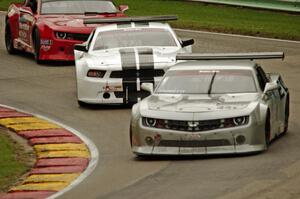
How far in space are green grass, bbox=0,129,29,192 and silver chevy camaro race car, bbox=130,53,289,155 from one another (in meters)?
1.58

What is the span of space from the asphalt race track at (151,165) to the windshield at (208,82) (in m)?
0.98

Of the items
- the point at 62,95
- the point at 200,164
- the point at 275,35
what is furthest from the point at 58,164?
the point at 275,35

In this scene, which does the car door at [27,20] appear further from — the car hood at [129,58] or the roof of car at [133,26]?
the car hood at [129,58]

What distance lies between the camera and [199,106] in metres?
16.0

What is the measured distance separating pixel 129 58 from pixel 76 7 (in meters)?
6.95

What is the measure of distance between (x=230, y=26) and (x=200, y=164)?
18365mm

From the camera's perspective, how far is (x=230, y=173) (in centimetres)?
1437

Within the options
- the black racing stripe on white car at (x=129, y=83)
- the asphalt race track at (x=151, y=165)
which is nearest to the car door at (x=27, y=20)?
the asphalt race track at (x=151, y=165)

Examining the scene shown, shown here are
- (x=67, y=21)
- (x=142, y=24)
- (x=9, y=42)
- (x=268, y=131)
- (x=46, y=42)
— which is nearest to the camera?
(x=268, y=131)

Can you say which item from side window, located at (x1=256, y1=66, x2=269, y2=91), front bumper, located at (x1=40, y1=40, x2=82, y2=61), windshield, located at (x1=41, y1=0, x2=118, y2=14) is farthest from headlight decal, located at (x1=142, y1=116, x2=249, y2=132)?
windshield, located at (x1=41, y1=0, x2=118, y2=14)

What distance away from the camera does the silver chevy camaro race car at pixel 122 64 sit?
20.9 metres

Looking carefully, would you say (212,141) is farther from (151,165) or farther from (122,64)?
(122,64)

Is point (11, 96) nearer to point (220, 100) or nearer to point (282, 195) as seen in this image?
point (220, 100)

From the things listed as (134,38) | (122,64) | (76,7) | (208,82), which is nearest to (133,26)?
(134,38)
